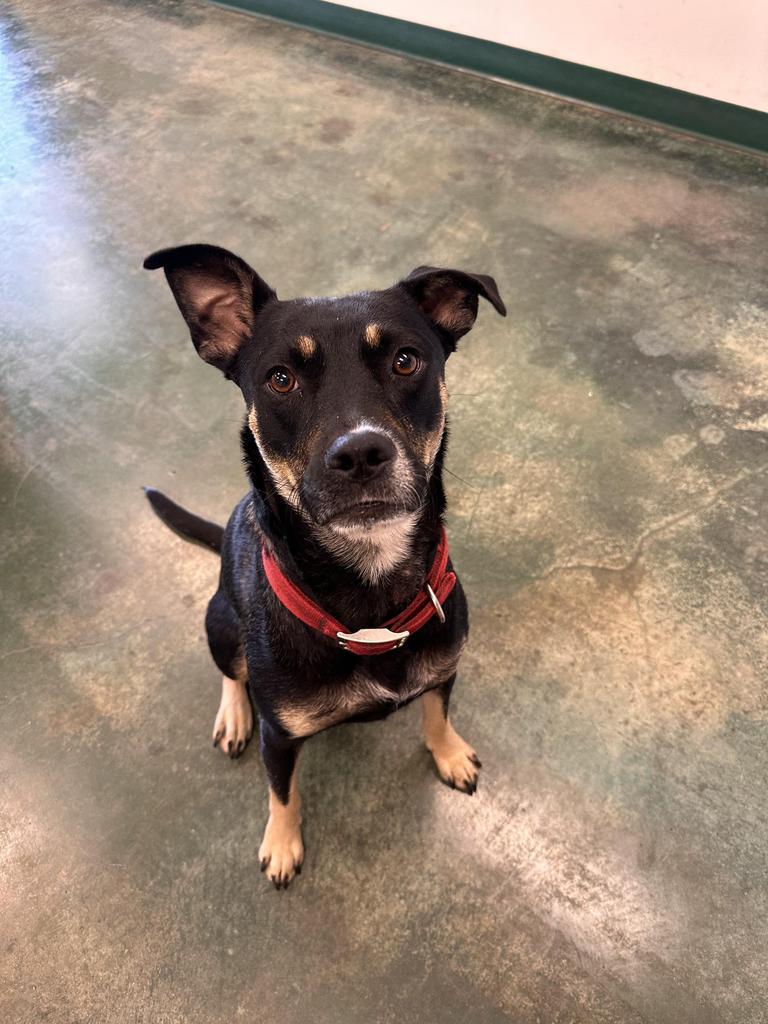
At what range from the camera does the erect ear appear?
70.6 inches


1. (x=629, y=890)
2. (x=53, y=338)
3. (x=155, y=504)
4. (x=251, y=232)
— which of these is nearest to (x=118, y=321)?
(x=53, y=338)

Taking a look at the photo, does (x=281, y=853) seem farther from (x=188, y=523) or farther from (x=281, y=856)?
(x=188, y=523)

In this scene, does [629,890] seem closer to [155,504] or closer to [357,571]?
[357,571]

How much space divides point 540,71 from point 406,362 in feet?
15.2

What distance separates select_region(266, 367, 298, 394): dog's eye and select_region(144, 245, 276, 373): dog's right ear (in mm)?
231

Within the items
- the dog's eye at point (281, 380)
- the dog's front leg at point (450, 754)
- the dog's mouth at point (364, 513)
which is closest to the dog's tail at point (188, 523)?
the dog's front leg at point (450, 754)

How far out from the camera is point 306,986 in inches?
80.0

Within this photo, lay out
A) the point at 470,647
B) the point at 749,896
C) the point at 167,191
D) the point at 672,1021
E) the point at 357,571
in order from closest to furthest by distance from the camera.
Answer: the point at 357,571, the point at 672,1021, the point at 749,896, the point at 470,647, the point at 167,191

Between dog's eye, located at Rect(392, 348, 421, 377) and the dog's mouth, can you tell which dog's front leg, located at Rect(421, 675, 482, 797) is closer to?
the dog's mouth

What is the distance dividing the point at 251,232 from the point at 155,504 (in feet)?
7.58

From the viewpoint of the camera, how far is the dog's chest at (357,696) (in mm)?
1863

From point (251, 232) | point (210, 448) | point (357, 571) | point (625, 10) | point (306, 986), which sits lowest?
point (306, 986)

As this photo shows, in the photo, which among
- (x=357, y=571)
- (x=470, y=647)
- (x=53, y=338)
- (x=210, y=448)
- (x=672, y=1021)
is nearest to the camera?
(x=357, y=571)

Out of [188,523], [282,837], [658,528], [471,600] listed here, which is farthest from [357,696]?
[658,528]
